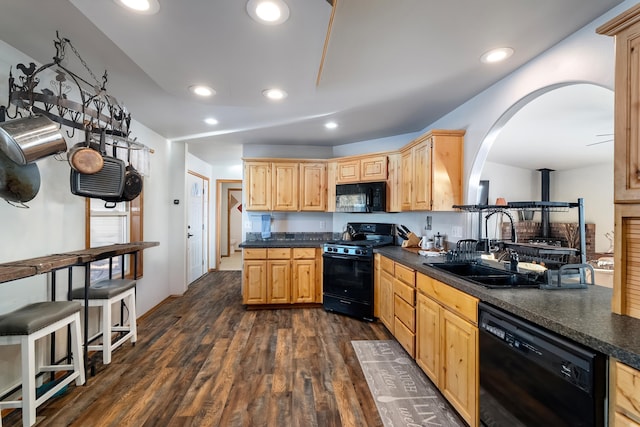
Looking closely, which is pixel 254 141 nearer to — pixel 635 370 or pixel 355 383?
pixel 355 383

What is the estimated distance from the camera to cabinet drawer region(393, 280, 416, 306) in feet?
7.80

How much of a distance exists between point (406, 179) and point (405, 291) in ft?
4.57

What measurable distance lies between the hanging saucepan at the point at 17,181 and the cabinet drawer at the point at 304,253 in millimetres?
2624

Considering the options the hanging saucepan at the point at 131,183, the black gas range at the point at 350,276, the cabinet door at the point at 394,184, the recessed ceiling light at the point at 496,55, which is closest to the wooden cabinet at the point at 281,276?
the black gas range at the point at 350,276

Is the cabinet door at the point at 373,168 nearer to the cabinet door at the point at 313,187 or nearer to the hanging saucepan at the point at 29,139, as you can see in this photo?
the cabinet door at the point at 313,187

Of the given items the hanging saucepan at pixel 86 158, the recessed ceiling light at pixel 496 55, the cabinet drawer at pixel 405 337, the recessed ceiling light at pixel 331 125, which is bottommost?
the cabinet drawer at pixel 405 337

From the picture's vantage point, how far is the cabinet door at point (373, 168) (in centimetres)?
366

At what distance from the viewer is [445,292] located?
1.87m

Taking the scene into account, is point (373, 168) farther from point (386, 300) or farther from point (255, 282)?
point (255, 282)

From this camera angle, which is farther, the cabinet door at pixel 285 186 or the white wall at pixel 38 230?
the cabinet door at pixel 285 186

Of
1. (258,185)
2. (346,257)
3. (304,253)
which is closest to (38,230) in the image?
(258,185)

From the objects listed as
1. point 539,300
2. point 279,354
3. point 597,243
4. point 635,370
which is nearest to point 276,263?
point 279,354

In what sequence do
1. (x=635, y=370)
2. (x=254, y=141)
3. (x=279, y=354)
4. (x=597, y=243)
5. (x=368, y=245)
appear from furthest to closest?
(x=597, y=243), (x=254, y=141), (x=368, y=245), (x=279, y=354), (x=635, y=370)

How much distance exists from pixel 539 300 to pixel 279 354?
2.15 metres
